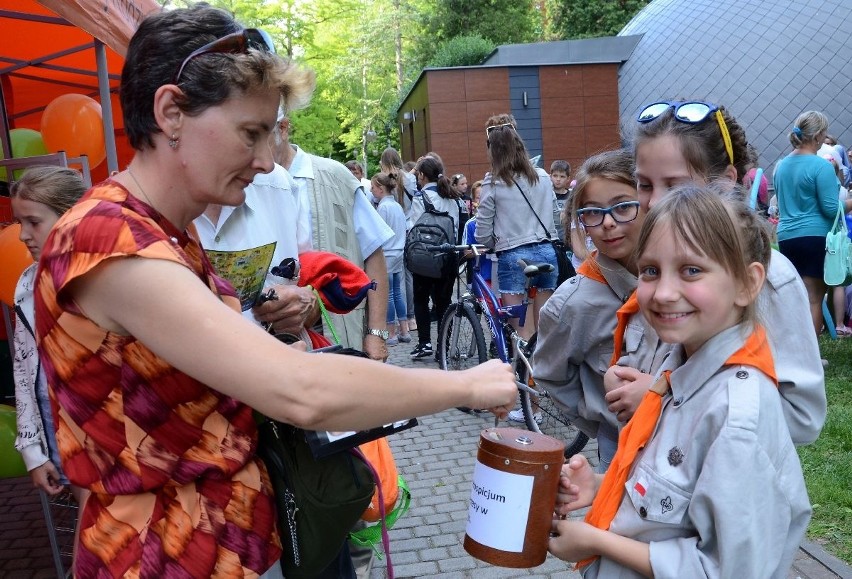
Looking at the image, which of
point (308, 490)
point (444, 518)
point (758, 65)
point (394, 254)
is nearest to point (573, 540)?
point (308, 490)

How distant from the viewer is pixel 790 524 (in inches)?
62.3

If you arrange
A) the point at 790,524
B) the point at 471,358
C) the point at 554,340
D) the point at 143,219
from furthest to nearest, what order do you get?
the point at 471,358 < the point at 554,340 < the point at 790,524 < the point at 143,219

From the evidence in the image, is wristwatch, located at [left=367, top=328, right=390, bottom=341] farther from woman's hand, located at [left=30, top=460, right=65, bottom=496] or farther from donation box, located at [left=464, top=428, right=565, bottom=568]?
donation box, located at [left=464, top=428, right=565, bottom=568]

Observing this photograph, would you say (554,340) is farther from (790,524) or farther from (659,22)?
(659,22)

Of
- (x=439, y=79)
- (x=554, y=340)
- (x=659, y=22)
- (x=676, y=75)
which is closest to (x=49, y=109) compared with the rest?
(x=554, y=340)

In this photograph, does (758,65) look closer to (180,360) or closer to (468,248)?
(468,248)

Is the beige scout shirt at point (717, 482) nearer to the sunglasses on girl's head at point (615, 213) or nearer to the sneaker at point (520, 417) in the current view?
the sunglasses on girl's head at point (615, 213)

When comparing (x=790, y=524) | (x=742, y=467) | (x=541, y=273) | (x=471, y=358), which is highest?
(x=742, y=467)

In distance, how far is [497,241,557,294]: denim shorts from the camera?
661 centimetres

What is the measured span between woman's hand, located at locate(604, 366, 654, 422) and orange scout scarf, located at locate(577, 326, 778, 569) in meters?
0.16

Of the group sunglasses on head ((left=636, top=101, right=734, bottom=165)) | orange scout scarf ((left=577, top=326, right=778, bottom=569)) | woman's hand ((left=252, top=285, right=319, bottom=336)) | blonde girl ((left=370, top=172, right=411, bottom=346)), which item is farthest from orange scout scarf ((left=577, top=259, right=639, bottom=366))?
blonde girl ((left=370, top=172, right=411, bottom=346))

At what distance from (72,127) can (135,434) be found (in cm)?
437

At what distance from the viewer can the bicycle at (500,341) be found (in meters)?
5.87

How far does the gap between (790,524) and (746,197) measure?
76 centimetres
